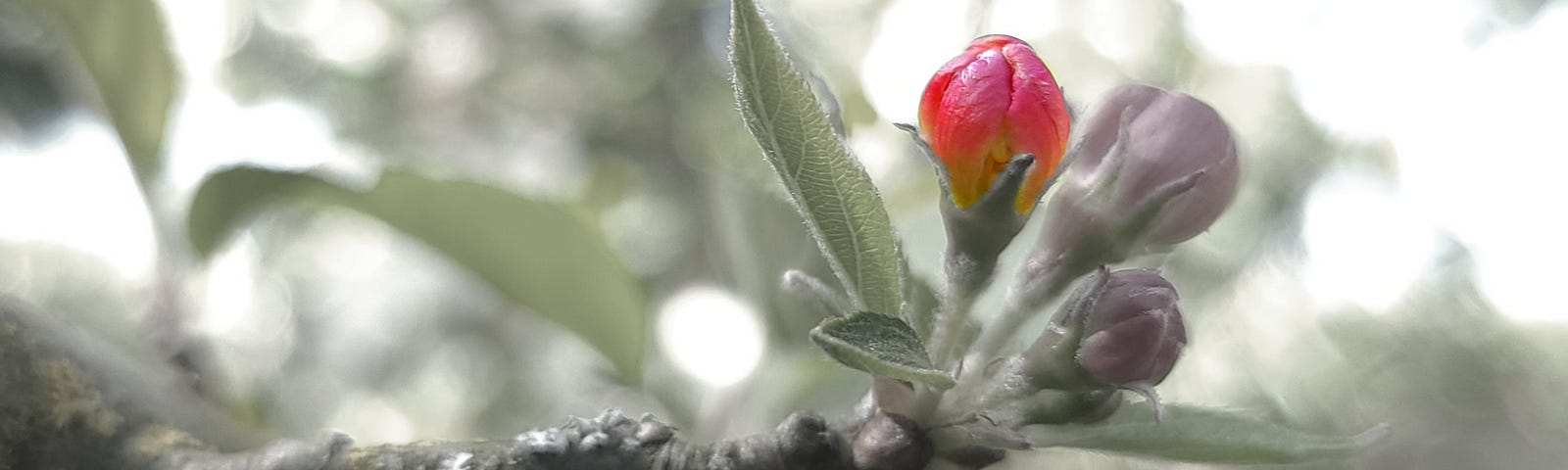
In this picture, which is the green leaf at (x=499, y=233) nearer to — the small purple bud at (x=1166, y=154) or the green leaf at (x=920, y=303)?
the green leaf at (x=920, y=303)

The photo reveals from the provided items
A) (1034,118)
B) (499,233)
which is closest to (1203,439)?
(1034,118)

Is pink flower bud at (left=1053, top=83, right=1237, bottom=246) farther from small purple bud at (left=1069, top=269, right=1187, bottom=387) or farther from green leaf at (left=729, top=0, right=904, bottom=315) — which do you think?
green leaf at (left=729, top=0, right=904, bottom=315)

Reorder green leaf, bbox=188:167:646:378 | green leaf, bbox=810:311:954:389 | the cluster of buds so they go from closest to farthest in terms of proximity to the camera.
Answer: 1. green leaf, bbox=810:311:954:389
2. the cluster of buds
3. green leaf, bbox=188:167:646:378

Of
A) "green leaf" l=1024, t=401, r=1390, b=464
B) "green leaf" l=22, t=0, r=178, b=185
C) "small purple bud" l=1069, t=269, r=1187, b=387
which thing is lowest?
"green leaf" l=1024, t=401, r=1390, b=464

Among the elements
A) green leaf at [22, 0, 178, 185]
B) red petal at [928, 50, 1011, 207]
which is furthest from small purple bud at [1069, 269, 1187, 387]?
green leaf at [22, 0, 178, 185]

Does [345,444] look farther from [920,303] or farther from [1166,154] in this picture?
[1166,154]

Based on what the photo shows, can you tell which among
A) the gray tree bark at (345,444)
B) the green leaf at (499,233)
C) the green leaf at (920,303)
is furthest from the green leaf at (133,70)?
the green leaf at (920,303)
